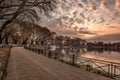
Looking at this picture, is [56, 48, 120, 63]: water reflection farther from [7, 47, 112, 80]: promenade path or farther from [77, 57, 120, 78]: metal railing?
[7, 47, 112, 80]: promenade path

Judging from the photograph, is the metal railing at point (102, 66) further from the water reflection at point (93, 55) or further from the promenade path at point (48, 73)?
the water reflection at point (93, 55)

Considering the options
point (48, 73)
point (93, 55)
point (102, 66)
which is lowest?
point (93, 55)

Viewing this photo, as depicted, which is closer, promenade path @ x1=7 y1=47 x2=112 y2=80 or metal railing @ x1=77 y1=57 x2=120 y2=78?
promenade path @ x1=7 y1=47 x2=112 y2=80

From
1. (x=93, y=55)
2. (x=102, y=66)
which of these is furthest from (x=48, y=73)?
(x=93, y=55)

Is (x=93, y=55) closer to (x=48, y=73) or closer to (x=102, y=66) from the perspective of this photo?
(x=102, y=66)

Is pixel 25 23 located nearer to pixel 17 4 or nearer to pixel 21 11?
pixel 21 11

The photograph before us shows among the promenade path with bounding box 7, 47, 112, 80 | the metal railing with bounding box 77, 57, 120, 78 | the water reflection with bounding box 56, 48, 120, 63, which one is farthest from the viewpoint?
the water reflection with bounding box 56, 48, 120, 63

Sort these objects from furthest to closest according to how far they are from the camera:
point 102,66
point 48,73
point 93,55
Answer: point 93,55
point 102,66
point 48,73

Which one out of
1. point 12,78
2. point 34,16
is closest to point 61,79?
point 12,78

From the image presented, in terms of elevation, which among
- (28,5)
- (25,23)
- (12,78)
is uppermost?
(28,5)

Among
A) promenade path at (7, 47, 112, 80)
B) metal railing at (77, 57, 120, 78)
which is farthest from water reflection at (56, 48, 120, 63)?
promenade path at (7, 47, 112, 80)

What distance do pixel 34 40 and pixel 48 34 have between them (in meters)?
9.55

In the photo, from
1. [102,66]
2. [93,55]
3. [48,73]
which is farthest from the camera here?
[93,55]

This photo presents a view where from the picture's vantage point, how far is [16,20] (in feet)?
60.5
